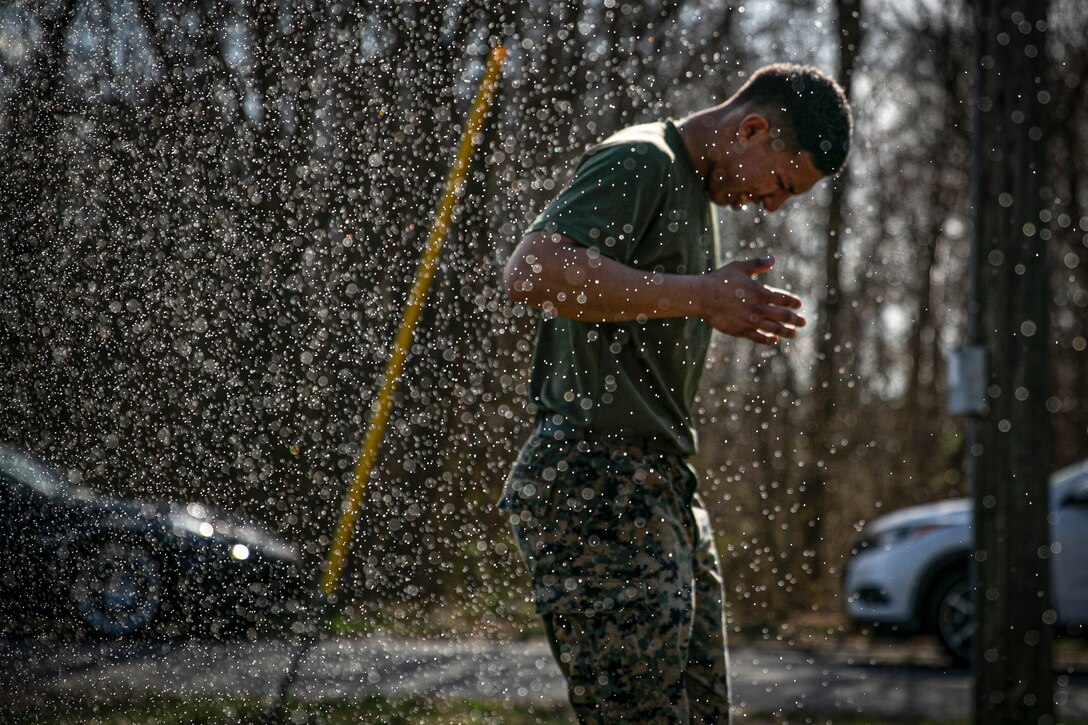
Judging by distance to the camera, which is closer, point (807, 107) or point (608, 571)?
point (608, 571)

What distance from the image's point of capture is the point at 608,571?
6.82 ft

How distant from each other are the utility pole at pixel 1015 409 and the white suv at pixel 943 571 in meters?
2.32

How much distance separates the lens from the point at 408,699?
11.2ft

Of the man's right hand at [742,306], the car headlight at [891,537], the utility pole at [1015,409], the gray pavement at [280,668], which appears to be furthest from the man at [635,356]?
the car headlight at [891,537]

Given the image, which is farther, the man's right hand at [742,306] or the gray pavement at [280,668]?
the gray pavement at [280,668]

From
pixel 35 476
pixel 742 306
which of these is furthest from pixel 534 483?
pixel 35 476

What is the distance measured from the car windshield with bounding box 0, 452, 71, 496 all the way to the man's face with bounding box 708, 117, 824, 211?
1613 millimetres

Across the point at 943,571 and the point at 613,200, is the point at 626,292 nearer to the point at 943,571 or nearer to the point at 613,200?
the point at 613,200

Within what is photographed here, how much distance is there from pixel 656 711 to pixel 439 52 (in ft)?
5.69

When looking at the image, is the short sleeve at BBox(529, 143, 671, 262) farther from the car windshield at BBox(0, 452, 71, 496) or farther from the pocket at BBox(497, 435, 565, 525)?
the car windshield at BBox(0, 452, 71, 496)

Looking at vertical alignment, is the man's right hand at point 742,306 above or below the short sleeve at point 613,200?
below

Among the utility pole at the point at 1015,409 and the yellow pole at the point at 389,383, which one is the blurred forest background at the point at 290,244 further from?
the utility pole at the point at 1015,409

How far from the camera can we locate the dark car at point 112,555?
8.42 feet

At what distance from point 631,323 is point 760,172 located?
0.45 meters
